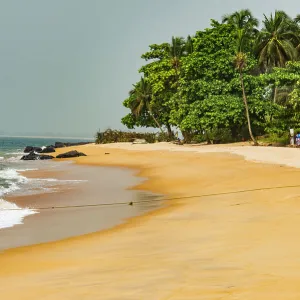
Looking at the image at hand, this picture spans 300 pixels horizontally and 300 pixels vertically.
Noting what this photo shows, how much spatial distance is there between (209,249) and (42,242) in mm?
3113

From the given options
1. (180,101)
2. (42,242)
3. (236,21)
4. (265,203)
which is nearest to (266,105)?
(180,101)

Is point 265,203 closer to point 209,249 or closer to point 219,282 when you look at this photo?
point 209,249

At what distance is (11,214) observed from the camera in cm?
970

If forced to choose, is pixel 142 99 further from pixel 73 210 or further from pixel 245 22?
pixel 73 210

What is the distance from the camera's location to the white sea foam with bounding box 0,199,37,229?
8.73m

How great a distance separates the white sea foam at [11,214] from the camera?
344 inches

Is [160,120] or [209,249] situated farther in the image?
[160,120]

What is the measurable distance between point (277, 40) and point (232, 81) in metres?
11.6

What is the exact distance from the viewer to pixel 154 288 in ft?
12.5

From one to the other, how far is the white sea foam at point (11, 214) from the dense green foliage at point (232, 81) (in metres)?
24.4

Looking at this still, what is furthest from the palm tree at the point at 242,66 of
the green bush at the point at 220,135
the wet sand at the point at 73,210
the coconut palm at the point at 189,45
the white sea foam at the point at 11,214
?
the white sea foam at the point at 11,214

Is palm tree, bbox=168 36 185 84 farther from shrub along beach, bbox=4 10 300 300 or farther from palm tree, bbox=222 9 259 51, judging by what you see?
shrub along beach, bbox=4 10 300 300

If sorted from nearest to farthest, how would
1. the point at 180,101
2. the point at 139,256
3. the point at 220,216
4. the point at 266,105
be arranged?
the point at 139,256 < the point at 220,216 < the point at 266,105 < the point at 180,101

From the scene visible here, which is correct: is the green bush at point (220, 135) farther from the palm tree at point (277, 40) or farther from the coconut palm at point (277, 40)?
the coconut palm at point (277, 40)
